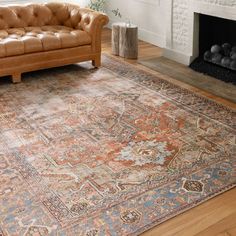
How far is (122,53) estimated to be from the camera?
16.8ft

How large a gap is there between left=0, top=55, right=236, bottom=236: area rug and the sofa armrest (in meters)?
0.52

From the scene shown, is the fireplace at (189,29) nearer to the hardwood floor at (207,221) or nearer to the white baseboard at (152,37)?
the white baseboard at (152,37)

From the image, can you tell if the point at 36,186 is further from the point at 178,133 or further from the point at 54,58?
the point at 54,58

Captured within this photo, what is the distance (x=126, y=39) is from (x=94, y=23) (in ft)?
2.00

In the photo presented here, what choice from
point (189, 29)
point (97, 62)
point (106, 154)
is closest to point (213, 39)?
point (189, 29)

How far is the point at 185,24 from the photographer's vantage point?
4.84 meters

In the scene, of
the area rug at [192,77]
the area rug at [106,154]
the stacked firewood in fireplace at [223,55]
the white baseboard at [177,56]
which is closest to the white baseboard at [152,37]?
the white baseboard at [177,56]

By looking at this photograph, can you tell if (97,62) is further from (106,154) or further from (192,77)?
(106,154)

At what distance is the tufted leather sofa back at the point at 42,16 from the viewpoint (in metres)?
4.62

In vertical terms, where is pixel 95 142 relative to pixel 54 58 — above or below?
below

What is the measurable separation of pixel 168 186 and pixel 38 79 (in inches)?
93.0

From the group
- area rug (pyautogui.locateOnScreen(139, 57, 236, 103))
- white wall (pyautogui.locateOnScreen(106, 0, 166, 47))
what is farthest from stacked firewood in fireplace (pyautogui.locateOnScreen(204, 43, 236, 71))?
white wall (pyautogui.locateOnScreen(106, 0, 166, 47))

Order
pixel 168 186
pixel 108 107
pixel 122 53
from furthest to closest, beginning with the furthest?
1. pixel 122 53
2. pixel 108 107
3. pixel 168 186

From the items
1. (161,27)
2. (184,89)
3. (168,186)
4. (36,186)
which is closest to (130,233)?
(168,186)
